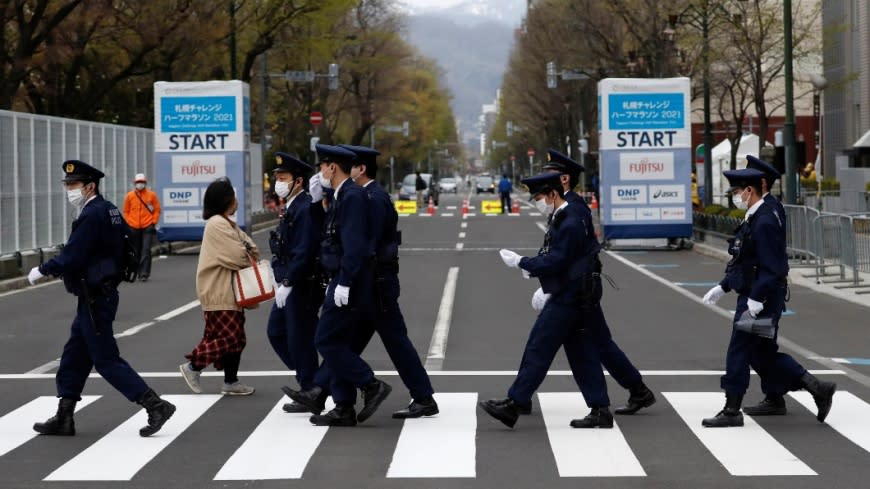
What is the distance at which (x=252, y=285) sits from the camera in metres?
11.4

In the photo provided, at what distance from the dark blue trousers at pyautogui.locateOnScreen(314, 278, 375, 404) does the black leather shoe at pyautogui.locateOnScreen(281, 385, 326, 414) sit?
0.37 m

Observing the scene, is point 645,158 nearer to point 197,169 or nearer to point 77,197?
point 197,169

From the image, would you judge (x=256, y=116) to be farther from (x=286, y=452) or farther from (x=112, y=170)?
(x=286, y=452)

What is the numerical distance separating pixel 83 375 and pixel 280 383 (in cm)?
274

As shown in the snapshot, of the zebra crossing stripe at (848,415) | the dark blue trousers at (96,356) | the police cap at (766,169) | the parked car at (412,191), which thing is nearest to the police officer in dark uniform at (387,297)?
the dark blue trousers at (96,356)

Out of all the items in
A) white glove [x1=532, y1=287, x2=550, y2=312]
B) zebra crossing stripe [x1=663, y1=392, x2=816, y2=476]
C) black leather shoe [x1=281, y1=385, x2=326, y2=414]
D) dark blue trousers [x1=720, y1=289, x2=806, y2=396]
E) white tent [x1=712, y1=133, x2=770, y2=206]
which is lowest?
zebra crossing stripe [x1=663, y1=392, x2=816, y2=476]

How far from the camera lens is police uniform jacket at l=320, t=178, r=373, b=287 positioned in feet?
32.1

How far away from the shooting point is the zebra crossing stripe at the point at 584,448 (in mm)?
8570

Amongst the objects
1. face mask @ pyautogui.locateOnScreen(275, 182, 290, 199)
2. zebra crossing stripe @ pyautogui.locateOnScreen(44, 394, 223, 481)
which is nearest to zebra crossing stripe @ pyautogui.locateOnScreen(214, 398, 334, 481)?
zebra crossing stripe @ pyautogui.locateOnScreen(44, 394, 223, 481)

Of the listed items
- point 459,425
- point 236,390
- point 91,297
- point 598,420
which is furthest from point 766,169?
point 91,297

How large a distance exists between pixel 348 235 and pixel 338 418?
1.29 metres

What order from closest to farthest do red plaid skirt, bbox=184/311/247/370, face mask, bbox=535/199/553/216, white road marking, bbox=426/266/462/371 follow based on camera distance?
face mask, bbox=535/199/553/216 < red plaid skirt, bbox=184/311/247/370 < white road marking, bbox=426/266/462/371

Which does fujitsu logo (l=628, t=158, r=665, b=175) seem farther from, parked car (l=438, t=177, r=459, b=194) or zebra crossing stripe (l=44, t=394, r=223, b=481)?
parked car (l=438, t=177, r=459, b=194)

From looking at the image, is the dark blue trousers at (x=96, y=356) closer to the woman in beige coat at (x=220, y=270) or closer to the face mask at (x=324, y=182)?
the woman in beige coat at (x=220, y=270)
